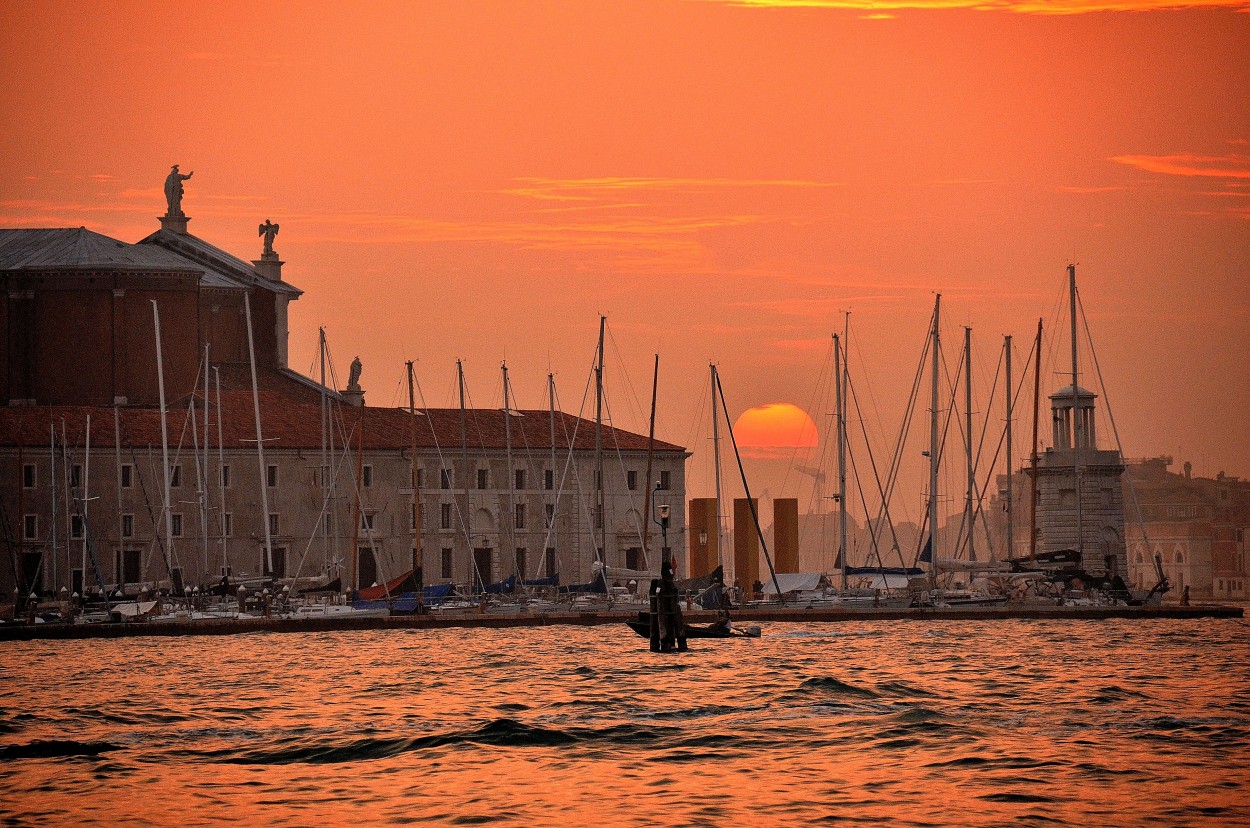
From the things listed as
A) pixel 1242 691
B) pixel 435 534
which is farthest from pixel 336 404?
pixel 1242 691

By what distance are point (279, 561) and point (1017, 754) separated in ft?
153

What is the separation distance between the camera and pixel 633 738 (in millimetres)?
29875

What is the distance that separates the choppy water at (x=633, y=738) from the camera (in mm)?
23641

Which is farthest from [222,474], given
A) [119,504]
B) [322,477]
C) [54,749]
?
[54,749]

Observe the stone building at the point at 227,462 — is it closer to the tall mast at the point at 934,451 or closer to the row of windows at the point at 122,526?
the row of windows at the point at 122,526

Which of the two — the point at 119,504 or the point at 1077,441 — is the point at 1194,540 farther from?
the point at 119,504

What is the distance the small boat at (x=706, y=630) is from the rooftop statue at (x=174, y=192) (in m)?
37.4

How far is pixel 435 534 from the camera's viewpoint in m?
73.5

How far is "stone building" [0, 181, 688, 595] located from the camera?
6856 cm

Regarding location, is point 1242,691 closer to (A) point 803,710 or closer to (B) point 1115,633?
(A) point 803,710

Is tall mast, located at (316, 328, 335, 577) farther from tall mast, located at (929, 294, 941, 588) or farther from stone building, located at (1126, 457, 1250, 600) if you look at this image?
stone building, located at (1126, 457, 1250, 600)

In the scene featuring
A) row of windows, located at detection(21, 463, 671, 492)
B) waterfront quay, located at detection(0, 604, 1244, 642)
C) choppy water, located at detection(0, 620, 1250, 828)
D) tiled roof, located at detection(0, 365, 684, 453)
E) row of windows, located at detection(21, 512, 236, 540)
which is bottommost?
choppy water, located at detection(0, 620, 1250, 828)

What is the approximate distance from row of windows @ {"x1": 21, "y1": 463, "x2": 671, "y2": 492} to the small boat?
18.9 meters

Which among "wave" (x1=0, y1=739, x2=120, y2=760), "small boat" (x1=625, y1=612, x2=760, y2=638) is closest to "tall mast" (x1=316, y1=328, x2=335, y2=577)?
"small boat" (x1=625, y1=612, x2=760, y2=638)
